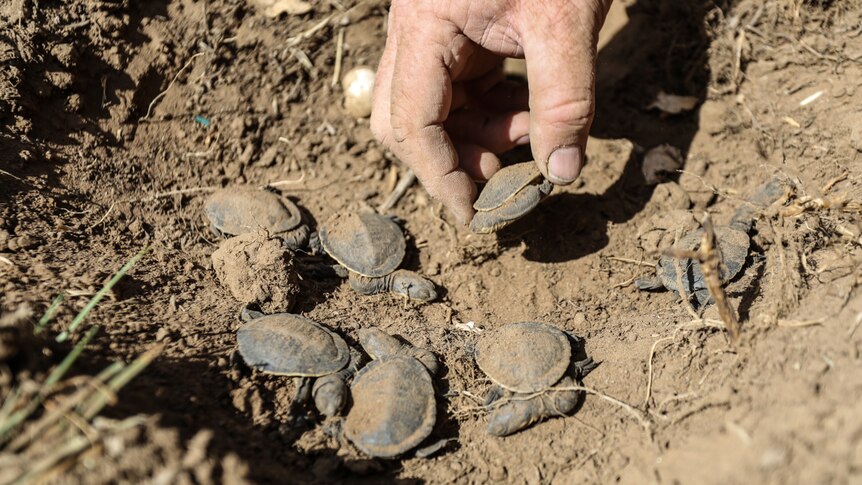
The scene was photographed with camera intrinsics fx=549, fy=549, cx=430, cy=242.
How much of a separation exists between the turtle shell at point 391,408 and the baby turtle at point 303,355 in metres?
0.13

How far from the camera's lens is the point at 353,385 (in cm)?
332

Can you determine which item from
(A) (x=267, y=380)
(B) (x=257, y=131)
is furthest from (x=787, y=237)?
(B) (x=257, y=131)

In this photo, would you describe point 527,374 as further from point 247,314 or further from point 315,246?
point 315,246

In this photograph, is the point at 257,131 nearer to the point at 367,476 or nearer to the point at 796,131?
the point at 367,476

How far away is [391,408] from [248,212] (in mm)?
2110

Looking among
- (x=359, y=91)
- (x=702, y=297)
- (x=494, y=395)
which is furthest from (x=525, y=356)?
(x=359, y=91)

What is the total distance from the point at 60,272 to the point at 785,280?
4.34 metres

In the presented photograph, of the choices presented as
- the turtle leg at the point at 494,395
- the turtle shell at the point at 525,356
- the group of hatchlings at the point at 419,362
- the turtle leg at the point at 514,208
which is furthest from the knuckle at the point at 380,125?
the turtle leg at the point at 494,395

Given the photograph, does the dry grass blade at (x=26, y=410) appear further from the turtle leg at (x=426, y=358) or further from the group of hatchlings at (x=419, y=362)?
the turtle leg at (x=426, y=358)

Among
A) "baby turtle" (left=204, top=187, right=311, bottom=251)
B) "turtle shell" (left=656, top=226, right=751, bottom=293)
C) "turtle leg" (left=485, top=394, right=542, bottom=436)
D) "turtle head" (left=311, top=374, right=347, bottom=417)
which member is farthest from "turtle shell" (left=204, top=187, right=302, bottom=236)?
"turtle shell" (left=656, top=226, right=751, bottom=293)

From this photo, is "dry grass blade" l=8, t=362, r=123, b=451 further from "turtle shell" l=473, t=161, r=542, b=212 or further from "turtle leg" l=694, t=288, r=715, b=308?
"turtle leg" l=694, t=288, r=715, b=308

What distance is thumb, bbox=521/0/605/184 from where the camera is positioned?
11.0 ft

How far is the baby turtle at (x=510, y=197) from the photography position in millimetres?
3721

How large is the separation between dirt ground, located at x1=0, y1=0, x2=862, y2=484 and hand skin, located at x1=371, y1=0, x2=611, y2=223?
74 centimetres
